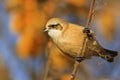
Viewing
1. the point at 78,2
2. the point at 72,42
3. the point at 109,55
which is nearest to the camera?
the point at 109,55

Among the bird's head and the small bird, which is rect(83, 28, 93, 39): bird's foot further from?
the bird's head

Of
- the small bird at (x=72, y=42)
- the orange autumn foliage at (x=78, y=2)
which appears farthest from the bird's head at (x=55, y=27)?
the orange autumn foliage at (x=78, y=2)

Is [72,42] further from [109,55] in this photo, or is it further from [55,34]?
[109,55]

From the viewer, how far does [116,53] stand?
229 centimetres

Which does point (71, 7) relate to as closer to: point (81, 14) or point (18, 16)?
point (81, 14)

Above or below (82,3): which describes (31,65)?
below

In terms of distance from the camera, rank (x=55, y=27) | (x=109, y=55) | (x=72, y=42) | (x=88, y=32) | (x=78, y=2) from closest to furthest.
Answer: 1. (x=88, y=32)
2. (x=109, y=55)
3. (x=72, y=42)
4. (x=55, y=27)
5. (x=78, y=2)

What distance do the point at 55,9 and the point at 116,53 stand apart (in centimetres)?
71

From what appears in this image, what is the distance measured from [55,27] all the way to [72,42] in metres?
0.18

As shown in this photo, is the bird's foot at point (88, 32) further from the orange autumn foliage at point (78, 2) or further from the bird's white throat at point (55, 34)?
the orange autumn foliage at point (78, 2)

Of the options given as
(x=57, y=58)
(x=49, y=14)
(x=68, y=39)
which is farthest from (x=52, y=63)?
(x=49, y=14)

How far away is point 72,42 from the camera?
241cm

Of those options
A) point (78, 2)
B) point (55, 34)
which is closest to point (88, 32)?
point (55, 34)

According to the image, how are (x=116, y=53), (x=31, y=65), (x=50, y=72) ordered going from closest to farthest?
(x=116, y=53) → (x=50, y=72) → (x=31, y=65)
